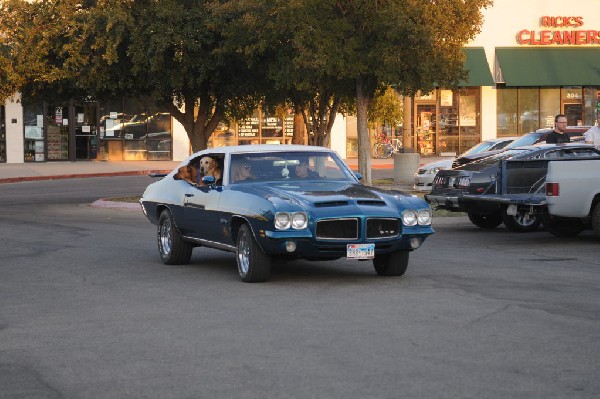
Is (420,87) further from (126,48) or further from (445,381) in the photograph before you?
(445,381)

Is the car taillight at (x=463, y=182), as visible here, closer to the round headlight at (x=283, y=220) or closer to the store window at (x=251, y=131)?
the round headlight at (x=283, y=220)

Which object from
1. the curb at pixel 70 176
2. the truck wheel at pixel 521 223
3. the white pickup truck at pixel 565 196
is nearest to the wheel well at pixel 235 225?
the white pickup truck at pixel 565 196

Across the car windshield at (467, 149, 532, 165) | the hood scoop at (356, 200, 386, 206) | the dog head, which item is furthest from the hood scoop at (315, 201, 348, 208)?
the car windshield at (467, 149, 532, 165)

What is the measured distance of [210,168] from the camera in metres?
14.5

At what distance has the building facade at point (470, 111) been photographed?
165 ft

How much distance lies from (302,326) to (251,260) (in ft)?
9.27

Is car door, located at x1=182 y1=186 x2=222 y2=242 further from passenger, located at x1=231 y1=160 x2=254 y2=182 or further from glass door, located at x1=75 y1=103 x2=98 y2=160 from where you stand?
glass door, located at x1=75 y1=103 x2=98 y2=160

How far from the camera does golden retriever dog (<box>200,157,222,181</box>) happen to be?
14.1 meters

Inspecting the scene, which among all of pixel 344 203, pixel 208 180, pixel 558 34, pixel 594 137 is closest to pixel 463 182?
pixel 594 137

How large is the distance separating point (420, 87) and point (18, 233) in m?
10.9

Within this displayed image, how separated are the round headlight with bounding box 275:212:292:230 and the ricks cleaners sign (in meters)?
41.8

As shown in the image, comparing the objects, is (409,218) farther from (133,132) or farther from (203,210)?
(133,132)

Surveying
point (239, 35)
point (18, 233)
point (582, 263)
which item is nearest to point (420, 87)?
point (239, 35)

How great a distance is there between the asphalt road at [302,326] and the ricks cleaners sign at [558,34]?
120ft
